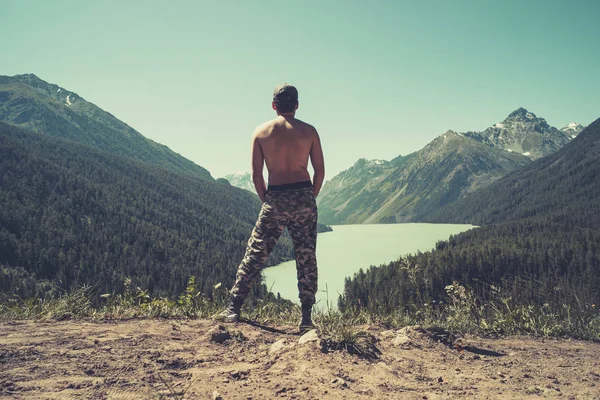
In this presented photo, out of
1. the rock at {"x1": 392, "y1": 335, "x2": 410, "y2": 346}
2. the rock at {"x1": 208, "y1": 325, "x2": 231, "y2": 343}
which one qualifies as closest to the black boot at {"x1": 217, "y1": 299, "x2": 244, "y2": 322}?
the rock at {"x1": 208, "y1": 325, "x2": 231, "y2": 343}

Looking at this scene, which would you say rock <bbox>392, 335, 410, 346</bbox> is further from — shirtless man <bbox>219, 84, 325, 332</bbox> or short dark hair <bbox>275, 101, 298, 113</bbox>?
short dark hair <bbox>275, 101, 298, 113</bbox>

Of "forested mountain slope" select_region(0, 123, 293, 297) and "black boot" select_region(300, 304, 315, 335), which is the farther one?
"forested mountain slope" select_region(0, 123, 293, 297)

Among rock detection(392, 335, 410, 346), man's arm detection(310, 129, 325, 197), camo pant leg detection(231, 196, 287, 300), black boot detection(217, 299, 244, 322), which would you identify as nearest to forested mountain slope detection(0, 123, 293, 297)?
black boot detection(217, 299, 244, 322)

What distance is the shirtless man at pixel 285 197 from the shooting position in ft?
19.6

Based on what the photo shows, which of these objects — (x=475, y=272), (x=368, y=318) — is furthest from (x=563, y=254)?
(x=368, y=318)

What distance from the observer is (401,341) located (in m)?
5.36

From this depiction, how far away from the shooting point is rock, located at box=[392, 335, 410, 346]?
5.30 meters

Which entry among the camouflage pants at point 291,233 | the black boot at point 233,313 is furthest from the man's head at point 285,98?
the black boot at point 233,313

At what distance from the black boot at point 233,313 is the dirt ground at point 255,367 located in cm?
54

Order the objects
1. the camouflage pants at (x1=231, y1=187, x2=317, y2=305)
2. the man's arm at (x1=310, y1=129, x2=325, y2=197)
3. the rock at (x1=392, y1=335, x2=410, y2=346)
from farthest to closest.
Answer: the man's arm at (x1=310, y1=129, x2=325, y2=197), the camouflage pants at (x1=231, y1=187, x2=317, y2=305), the rock at (x1=392, y1=335, x2=410, y2=346)

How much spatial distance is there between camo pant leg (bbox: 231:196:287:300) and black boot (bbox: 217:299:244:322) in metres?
0.18

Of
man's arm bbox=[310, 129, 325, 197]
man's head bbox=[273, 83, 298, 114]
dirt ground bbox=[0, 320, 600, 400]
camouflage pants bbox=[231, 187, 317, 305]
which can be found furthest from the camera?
man's arm bbox=[310, 129, 325, 197]

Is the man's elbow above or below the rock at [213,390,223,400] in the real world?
above

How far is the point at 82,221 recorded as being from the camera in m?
171
